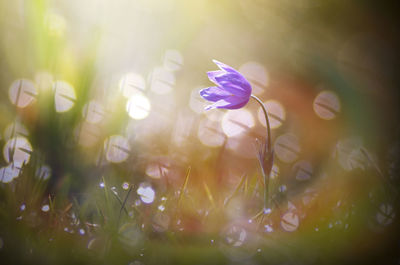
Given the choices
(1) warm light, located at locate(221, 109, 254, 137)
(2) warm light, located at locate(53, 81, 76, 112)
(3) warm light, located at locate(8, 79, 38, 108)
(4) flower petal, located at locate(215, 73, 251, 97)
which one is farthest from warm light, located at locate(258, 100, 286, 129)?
(3) warm light, located at locate(8, 79, 38, 108)

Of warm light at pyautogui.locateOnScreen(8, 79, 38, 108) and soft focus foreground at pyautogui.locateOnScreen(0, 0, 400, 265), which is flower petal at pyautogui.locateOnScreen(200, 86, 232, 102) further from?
warm light at pyautogui.locateOnScreen(8, 79, 38, 108)

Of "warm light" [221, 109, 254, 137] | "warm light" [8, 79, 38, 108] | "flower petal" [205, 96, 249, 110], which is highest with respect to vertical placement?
"flower petal" [205, 96, 249, 110]

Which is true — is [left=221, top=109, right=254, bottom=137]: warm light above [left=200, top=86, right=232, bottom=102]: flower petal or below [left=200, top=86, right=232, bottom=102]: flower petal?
below

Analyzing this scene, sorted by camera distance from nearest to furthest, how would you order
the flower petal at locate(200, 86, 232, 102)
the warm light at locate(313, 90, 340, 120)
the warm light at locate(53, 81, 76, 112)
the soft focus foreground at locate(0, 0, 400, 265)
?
1. the soft focus foreground at locate(0, 0, 400, 265)
2. the flower petal at locate(200, 86, 232, 102)
3. the warm light at locate(53, 81, 76, 112)
4. the warm light at locate(313, 90, 340, 120)

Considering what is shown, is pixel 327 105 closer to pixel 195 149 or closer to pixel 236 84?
pixel 195 149

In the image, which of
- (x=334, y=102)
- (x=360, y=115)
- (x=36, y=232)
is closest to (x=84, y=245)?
(x=36, y=232)
